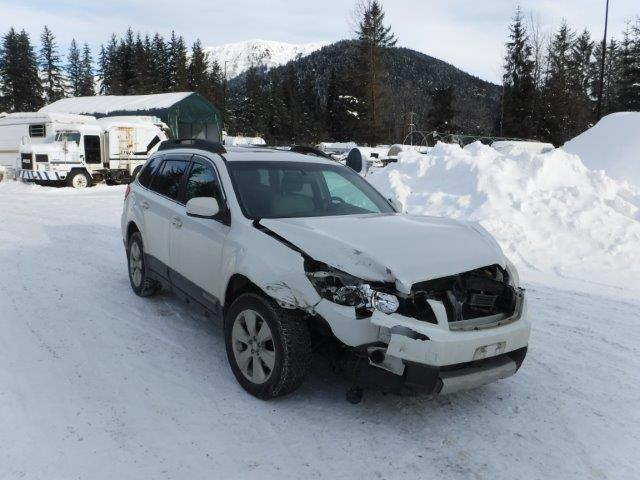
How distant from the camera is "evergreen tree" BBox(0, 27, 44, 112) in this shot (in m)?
71.2

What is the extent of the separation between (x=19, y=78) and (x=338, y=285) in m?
83.4

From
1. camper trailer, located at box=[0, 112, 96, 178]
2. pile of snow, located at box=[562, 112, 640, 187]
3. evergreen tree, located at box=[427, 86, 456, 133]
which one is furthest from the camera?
evergreen tree, located at box=[427, 86, 456, 133]

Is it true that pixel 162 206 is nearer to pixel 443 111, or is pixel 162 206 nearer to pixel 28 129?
pixel 28 129

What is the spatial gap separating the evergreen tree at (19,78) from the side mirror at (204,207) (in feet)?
255

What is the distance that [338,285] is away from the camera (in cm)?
335

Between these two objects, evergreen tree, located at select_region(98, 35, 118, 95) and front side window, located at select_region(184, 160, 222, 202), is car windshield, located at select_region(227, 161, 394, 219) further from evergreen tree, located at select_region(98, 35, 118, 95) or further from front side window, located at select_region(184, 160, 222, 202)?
evergreen tree, located at select_region(98, 35, 118, 95)

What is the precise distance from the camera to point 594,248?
27.0ft

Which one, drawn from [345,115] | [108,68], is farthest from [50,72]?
[345,115]

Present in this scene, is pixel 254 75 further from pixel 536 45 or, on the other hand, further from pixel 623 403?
pixel 623 403

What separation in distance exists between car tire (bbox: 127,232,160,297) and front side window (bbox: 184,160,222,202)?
136 cm

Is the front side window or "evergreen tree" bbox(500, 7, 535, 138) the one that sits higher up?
"evergreen tree" bbox(500, 7, 535, 138)

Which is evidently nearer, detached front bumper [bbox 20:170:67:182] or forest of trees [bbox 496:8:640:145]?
detached front bumper [bbox 20:170:67:182]

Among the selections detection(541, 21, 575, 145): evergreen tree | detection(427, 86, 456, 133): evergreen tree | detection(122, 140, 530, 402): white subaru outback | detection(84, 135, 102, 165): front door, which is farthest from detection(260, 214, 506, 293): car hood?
detection(427, 86, 456, 133): evergreen tree

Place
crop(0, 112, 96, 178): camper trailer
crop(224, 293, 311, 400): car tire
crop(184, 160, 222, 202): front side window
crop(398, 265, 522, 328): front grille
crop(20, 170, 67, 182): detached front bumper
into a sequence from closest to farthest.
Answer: crop(398, 265, 522, 328): front grille < crop(224, 293, 311, 400): car tire < crop(184, 160, 222, 202): front side window < crop(20, 170, 67, 182): detached front bumper < crop(0, 112, 96, 178): camper trailer
